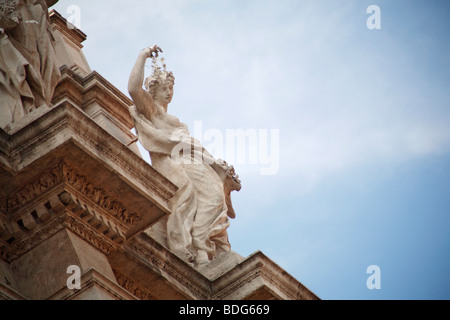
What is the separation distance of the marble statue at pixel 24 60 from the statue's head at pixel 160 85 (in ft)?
9.63

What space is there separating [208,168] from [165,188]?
4066 millimetres

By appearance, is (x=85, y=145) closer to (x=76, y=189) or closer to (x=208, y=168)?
(x=76, y=189)

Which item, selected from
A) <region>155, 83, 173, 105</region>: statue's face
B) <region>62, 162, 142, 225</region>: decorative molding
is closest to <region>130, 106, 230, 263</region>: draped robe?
<region>155, 83, 173, 105</region>: statue's face

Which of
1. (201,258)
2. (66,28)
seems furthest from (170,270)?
(66,28)

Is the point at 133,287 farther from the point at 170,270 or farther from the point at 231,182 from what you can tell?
the point at 231,182

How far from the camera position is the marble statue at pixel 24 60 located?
1239 cm

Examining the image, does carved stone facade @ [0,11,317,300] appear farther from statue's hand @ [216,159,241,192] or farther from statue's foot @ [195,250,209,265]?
statue's hand @ [216,159,241,192]

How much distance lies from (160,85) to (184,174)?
192 cm

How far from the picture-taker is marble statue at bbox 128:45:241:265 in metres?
14.8

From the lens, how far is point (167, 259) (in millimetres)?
13031

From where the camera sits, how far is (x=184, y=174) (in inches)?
610
